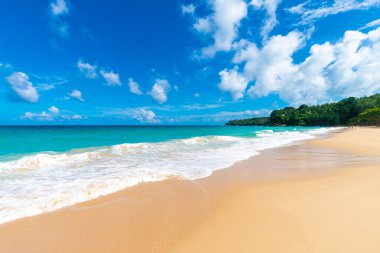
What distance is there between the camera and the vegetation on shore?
7111 centimetres

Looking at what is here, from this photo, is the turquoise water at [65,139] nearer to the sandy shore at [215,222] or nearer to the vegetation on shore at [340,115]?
the sandy shore at [215,222]

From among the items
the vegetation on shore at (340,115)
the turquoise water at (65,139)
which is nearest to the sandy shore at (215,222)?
the turquoise water at (65,139)

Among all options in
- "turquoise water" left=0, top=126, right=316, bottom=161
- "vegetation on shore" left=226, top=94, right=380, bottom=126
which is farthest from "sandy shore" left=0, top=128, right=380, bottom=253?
"vegetation on shore" left=226, top=94, right=380, bottom=126

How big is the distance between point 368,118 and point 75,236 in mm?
91049

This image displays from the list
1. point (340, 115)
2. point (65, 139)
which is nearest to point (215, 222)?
point (65, 139)

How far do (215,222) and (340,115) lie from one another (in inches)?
4771

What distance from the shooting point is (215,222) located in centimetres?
367

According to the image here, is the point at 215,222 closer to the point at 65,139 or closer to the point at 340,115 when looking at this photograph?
the point at 65,139

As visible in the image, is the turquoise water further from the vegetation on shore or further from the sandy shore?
the vegetation on shore

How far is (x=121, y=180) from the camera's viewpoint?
254 inches

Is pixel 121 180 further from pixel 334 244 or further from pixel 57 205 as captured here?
pixel 334 244

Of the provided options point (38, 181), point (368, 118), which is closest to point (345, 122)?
point (368, 118)

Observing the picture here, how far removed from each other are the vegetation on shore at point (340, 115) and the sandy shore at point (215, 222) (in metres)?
83.0

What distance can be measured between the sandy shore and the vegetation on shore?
3270 inches
